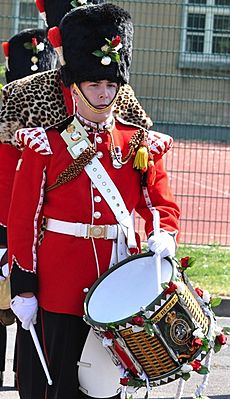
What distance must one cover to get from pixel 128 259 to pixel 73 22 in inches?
39.3

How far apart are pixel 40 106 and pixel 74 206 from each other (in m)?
0.93

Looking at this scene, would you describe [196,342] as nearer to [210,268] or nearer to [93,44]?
[93,44]

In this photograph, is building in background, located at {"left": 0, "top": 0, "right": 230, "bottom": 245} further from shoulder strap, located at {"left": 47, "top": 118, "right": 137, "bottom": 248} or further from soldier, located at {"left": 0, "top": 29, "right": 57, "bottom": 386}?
shoulder strap, located at {"left": 47, "top": 118, "right": 137, "bottom": 248}

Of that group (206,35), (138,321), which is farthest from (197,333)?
(206,35)

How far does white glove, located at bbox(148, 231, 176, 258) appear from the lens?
4.50 metres

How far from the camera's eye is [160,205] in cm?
483

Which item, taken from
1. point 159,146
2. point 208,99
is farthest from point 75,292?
point 208,99

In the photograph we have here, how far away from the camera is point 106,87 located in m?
4.64

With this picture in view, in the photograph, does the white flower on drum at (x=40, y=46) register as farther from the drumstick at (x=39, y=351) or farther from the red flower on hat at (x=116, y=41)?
the drumstick at (x=39, y=351)

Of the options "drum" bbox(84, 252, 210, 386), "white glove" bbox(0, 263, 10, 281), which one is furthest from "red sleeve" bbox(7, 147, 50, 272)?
"white glove" bbox(0, 263, 10, 281)

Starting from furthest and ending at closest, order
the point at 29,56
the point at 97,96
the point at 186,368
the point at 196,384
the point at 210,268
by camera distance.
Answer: the point at 210,268
the point at 196,384
the point at 29,56
the point at 97,96
the point at 186,368

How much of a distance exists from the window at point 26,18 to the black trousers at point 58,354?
6411 mm

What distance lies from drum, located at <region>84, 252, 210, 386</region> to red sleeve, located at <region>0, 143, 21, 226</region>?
3.39 ft

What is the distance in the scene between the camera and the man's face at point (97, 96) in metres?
4.59
